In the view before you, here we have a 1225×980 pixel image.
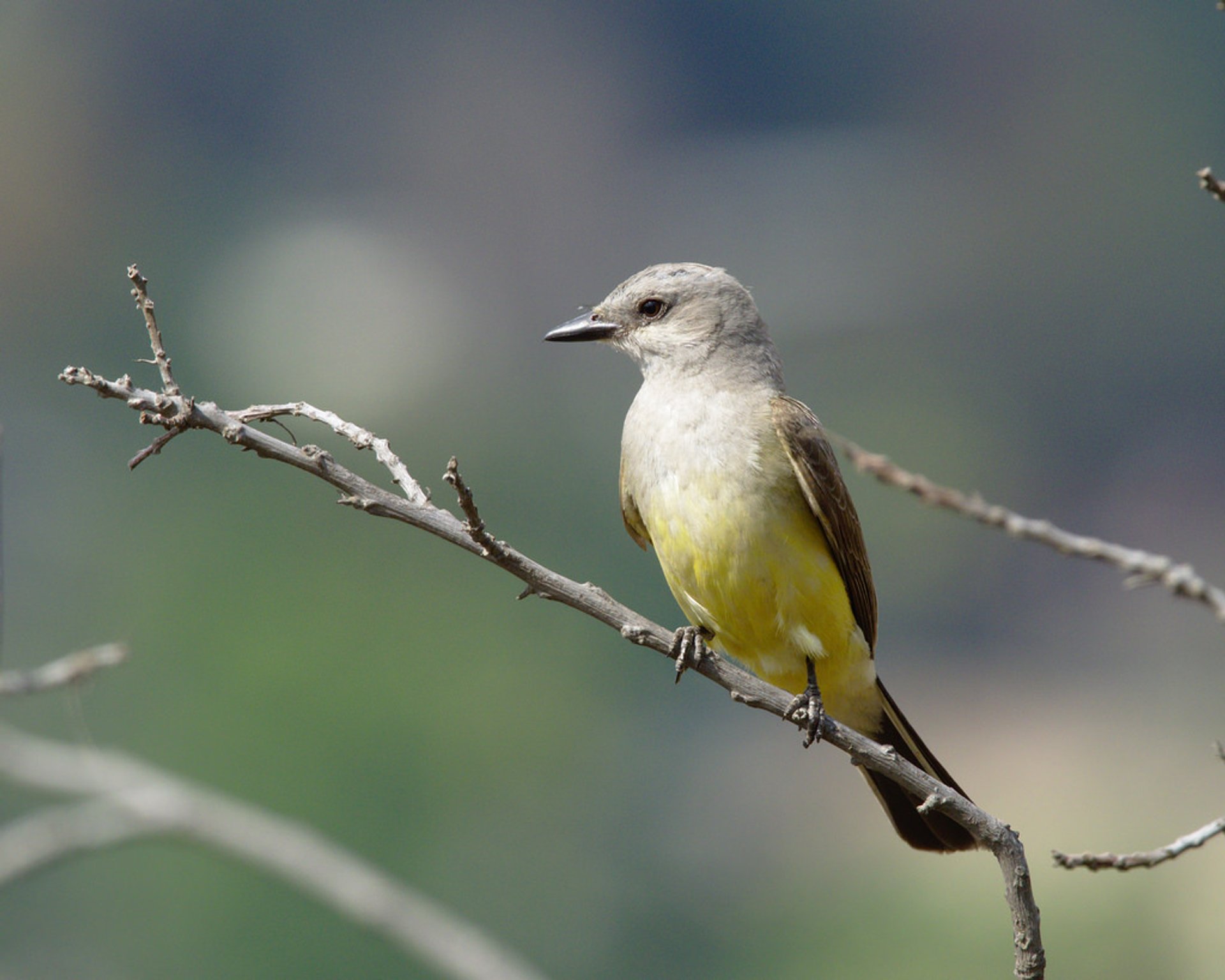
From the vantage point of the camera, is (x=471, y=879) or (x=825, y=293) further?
(x=825, y=293)

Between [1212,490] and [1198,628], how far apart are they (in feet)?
27.7

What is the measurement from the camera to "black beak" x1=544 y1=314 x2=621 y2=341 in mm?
3795

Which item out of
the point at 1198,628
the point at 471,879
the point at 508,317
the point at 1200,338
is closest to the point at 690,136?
the point at 508,317

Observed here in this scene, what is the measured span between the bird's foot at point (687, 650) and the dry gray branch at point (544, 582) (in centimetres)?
12

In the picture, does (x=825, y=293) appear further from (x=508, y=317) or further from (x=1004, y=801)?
(x=1004, y=801)

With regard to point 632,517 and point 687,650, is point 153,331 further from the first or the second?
point 632,517

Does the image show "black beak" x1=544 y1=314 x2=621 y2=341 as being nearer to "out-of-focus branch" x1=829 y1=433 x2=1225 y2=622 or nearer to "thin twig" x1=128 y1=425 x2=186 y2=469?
"thin twig" x1=128 y1=425 x2=186 y2=469

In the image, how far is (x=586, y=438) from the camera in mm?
31719

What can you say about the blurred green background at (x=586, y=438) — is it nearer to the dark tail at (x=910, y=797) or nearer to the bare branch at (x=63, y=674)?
the bare branch at (x=63, y=674)

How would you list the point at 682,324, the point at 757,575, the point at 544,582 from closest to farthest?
the point at 544,582, the point at 757,575, the point at 682,324

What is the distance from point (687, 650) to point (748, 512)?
488 millimetres

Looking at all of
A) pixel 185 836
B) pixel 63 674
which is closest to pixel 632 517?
pixel 63 674

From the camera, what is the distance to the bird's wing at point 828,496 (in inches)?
136

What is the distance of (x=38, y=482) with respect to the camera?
26.6m
